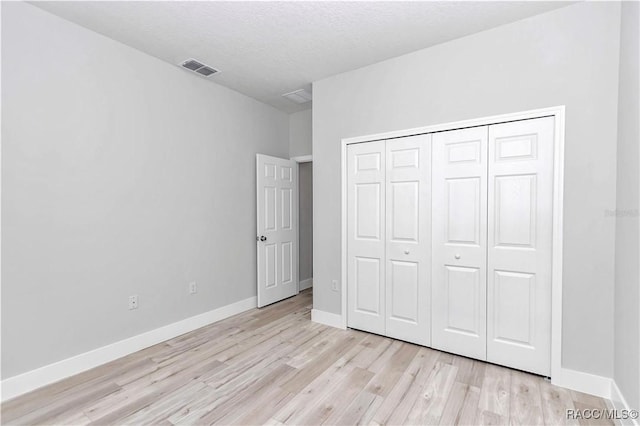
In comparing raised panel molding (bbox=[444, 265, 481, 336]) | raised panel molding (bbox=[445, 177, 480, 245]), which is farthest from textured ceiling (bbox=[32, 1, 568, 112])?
raised panel molding (bbox=[444, 265, 481, 336])

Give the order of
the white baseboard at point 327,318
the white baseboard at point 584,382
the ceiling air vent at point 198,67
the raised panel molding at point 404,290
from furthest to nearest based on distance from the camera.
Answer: the white baseboard at point 327,318 < the ceiling air vent at point 198,67 < the raised panel molding at point 404,290 < the white baseboard at point 584,382

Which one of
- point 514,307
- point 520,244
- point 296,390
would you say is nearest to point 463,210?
point 520,244

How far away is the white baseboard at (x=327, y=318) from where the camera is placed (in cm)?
344

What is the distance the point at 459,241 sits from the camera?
2744mm

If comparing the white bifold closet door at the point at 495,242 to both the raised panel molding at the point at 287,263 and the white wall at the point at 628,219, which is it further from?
the raised panel molding at the point at 287,263

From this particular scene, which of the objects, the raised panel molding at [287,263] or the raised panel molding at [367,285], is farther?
the raised panel molding at [287,263]

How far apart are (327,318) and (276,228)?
1444mm

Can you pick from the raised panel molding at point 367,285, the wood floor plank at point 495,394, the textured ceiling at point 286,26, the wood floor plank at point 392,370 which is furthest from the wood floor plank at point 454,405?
the textured ceiling at point 286,26

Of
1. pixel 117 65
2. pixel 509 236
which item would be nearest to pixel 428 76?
pixel 509 236

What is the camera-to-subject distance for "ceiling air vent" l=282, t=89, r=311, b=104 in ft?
12.9

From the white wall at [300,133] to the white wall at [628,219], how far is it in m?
3.40

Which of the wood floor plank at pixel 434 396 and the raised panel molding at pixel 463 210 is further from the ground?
the raised panel molding at pixel 463 210

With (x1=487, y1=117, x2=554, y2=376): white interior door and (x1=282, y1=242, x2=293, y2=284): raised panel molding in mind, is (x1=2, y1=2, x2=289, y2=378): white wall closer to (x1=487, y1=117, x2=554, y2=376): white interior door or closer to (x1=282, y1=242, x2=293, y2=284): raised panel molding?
(x1=282, y1=242, x2=293, y2=284): raised panel molding

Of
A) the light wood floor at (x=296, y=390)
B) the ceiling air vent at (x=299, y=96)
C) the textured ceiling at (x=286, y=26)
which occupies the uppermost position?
the textured ceiling at (x=286, y=26)
